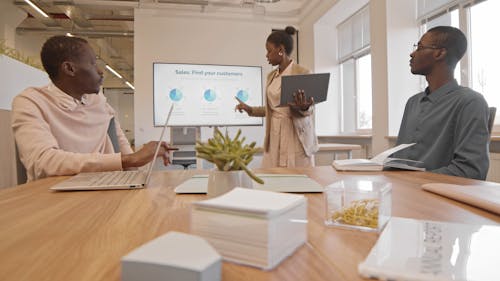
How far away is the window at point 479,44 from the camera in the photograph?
2656 millimetres

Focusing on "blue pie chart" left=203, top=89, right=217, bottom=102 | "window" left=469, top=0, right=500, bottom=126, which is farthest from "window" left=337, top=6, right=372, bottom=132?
"blue pie chart" left=203, top=89, right=217, bottom=102

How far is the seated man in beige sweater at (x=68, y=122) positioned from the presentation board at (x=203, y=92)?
8.32 feet

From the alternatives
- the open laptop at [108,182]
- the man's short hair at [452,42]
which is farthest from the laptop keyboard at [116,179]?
the man's short hair at [452,42]

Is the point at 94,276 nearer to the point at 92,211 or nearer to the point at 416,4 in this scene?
the point at 92,211

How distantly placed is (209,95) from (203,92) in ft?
0.30

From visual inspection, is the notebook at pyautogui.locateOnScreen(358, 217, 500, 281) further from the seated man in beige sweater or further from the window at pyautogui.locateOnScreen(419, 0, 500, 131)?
the window at pyautogui.locateOnScreen(419, 0, 500, 131)

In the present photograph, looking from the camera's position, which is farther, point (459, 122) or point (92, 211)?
point (459, 122)

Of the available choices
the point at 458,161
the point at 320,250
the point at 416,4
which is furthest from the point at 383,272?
the point at 416,4

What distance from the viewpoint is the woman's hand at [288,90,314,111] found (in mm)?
2006

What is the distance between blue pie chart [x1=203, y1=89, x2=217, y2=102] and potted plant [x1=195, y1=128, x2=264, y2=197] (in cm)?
388

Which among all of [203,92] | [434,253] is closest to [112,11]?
[203,92]

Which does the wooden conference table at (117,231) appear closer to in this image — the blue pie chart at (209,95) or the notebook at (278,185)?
the notebook at (278,185)

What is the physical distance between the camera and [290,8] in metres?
5.28

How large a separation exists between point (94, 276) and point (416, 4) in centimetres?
400
